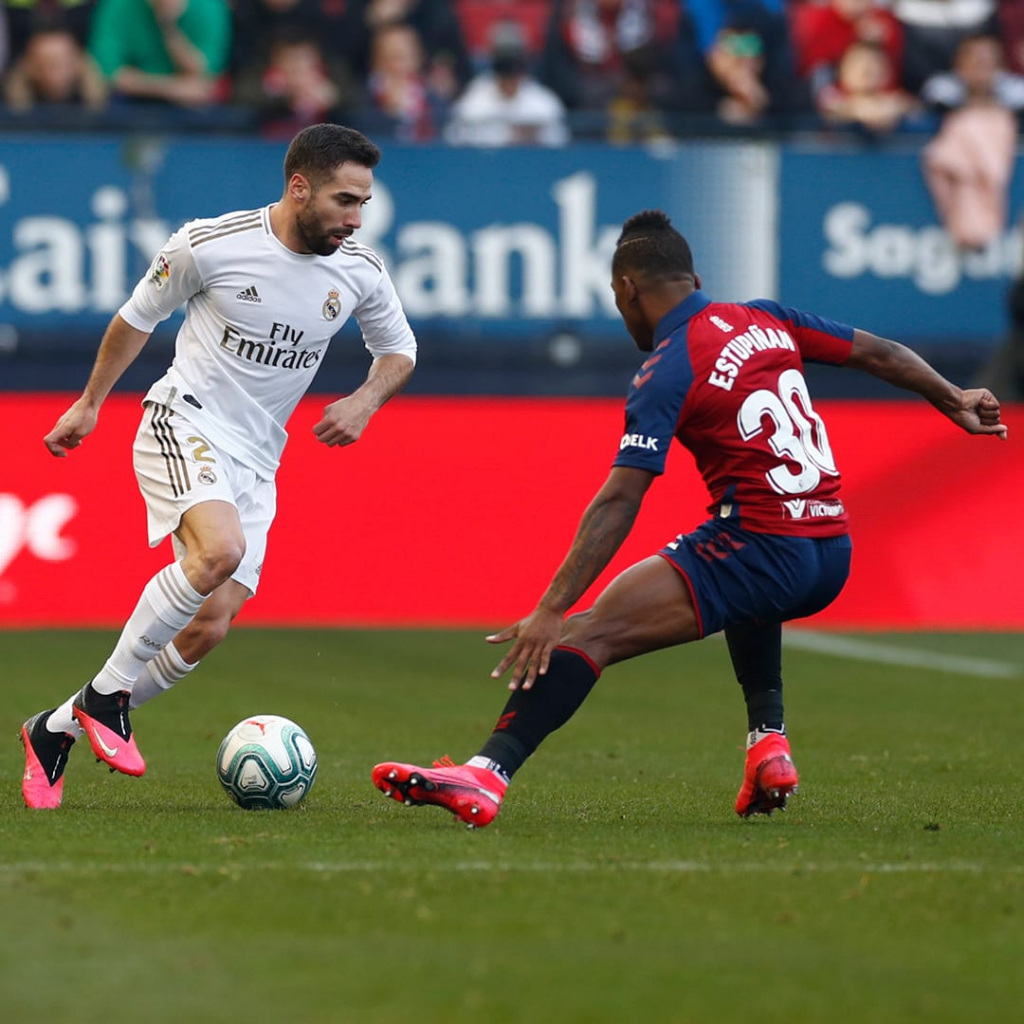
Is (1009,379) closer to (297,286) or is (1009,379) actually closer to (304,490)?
(304,490)

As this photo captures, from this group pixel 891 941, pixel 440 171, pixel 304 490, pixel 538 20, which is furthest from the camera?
pixel 538 20

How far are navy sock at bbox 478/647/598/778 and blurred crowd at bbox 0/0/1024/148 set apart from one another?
350 inches

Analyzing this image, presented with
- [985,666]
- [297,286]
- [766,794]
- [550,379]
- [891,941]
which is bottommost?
[985,666]

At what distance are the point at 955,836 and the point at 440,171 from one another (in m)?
9.19

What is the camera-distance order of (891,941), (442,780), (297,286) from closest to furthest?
(891,941), (442,780), (297,286)

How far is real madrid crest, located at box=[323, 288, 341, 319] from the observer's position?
6.90 meters

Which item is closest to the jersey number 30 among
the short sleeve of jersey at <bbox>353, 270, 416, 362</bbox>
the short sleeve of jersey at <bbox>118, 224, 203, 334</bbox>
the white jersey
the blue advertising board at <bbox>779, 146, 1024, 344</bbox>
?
the short sleeve of jersey at <bbox>353, 270, 416, 362</bbox>

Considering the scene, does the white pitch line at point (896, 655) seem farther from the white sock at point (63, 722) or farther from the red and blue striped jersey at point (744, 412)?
the white sock at point (63, 722)

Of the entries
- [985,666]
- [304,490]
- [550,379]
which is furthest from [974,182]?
[304,490]

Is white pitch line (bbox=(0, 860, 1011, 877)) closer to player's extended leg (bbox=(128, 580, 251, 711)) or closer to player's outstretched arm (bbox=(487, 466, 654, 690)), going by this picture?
player's outstretched arm (bbox=(487, 466, 654, 690))

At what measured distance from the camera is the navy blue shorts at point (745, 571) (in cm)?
611

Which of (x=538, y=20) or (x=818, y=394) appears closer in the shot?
(x=818, y=394)

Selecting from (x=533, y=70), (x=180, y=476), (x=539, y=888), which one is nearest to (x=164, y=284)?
(x=180, y=476)

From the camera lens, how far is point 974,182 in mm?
14672
